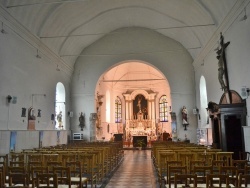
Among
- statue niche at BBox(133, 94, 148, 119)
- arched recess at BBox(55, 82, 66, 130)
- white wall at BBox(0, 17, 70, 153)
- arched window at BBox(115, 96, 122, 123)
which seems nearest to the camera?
white wall at BBox(0, 17, 70, 153)

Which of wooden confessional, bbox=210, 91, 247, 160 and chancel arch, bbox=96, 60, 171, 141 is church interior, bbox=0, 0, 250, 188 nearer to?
wooden confessional, bbox=210, 91, 247, 160

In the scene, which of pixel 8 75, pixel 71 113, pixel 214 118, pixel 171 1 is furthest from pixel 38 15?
pixel 214 118

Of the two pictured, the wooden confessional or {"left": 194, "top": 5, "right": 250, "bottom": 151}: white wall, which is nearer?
{"left": 194, "top": 5, "right": 250, "bottom": 151}: white wall

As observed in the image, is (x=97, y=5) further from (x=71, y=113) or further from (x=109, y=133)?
(x=109, y=133)

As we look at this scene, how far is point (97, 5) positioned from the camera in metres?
15.2

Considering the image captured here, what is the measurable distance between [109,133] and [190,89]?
34.0 ft

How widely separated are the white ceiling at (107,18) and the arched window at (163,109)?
1044cm

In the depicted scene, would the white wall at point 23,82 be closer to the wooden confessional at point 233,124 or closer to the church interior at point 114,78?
the church interior at point 114,78

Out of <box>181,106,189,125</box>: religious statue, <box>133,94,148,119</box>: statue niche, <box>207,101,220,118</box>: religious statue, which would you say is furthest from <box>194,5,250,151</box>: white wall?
<box>133,94,148,119</box>: statue niche

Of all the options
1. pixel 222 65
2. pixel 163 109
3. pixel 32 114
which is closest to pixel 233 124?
pixel 222 65

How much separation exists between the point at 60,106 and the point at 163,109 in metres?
13.6

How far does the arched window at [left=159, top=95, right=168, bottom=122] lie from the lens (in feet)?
93.3

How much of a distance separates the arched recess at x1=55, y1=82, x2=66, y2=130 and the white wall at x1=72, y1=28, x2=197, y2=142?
1423 millimetres

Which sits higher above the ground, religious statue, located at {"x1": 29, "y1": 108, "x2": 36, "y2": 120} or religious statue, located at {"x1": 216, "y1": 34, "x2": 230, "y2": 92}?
religious statue, located at {"x1": 216, "y1": 34, "x2": 230, "y2": 92}
